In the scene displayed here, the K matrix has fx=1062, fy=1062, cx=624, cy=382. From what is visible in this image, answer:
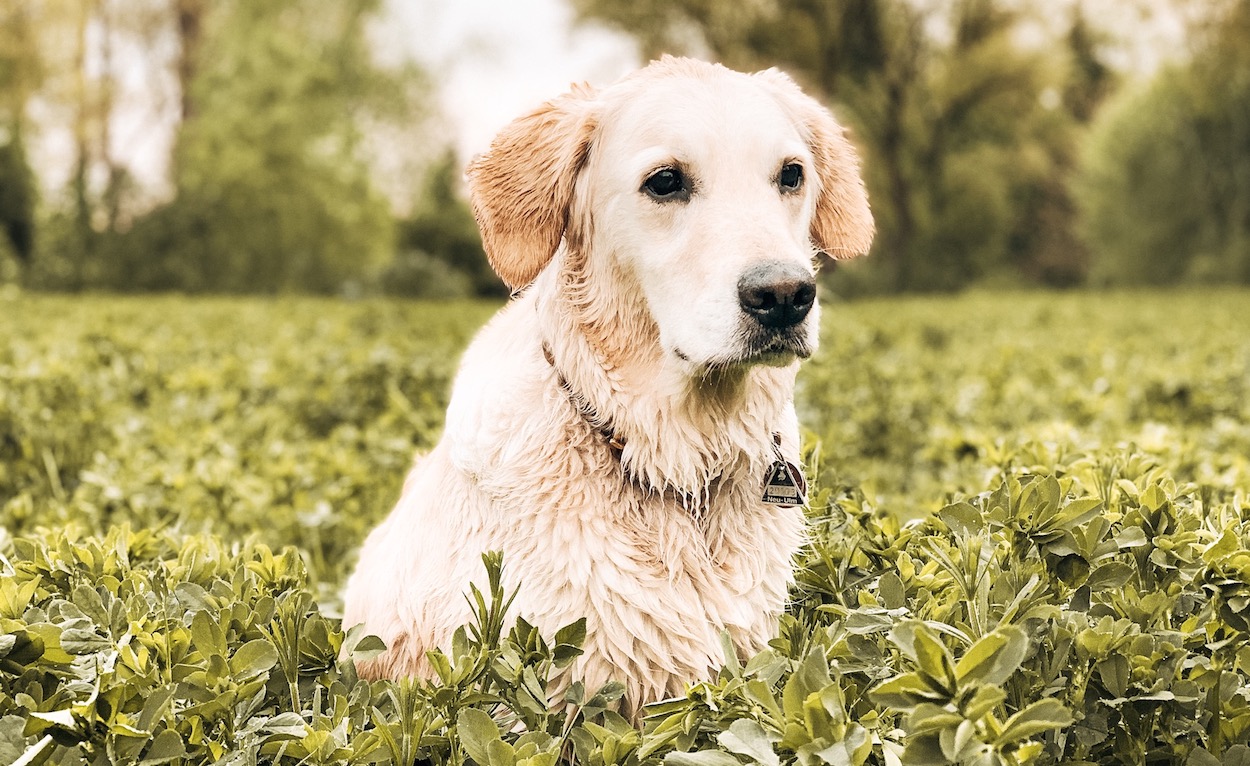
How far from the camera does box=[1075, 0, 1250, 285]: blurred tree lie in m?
37.1

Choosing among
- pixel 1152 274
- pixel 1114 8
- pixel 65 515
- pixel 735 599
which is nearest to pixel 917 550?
pixel 735 599

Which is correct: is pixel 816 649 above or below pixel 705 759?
above

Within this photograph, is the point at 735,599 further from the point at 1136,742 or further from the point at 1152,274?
the point at 1152,274

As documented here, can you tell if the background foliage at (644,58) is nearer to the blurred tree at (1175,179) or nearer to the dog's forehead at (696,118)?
the blurred tree at (1175,179)

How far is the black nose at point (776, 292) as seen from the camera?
230 centimetres

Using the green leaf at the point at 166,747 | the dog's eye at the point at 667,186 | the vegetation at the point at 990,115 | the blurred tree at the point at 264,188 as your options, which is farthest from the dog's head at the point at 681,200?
the vegetation at the point at 990,115

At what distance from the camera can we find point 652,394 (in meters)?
2.52

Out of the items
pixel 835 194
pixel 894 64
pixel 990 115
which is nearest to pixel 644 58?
pixel 894 64

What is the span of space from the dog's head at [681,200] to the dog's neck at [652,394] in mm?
63

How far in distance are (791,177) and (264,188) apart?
2747cm

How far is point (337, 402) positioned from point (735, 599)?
444 centimetres

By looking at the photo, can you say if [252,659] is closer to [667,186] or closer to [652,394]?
[652,394]

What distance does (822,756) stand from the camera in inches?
61.2

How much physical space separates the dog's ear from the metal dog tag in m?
0.70
